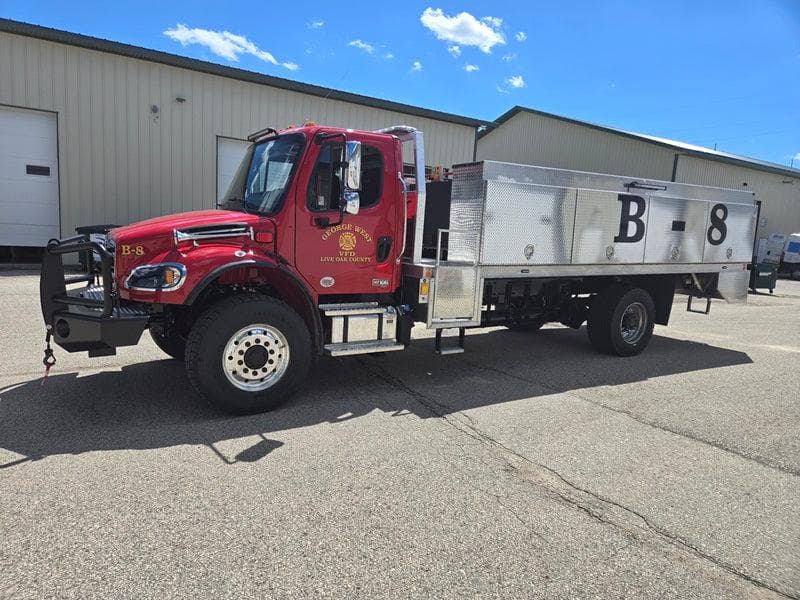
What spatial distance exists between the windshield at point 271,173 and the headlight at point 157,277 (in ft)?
3.50

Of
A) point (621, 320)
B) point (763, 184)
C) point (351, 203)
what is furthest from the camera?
point (763, 184)

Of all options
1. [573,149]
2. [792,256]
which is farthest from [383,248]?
[792,256]

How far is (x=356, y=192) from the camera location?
17.6 feet

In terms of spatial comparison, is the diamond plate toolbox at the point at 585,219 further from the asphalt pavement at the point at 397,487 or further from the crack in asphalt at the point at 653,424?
the asphalt pavement at the point at 397,487

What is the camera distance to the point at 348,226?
5508 millimetres

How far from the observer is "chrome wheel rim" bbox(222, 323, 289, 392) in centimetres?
483

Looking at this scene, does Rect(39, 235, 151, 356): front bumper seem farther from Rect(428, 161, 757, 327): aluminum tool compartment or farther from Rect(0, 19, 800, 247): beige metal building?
Rect(0, 19, 800, 247): beige metal building

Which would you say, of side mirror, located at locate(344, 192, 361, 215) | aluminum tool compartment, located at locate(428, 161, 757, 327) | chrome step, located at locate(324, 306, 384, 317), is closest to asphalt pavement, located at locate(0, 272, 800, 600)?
Result: chrome step, located at locate(324, 306, 384, 317)

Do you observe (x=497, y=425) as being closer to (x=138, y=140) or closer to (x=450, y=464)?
(x=450, y=464)

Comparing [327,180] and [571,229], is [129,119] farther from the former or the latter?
[571,229]

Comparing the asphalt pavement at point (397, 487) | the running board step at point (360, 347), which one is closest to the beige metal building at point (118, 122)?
the asphalt pavement at point (397, 487)

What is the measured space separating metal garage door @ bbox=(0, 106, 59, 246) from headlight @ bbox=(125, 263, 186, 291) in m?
12.1

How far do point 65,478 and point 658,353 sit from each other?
306 inches

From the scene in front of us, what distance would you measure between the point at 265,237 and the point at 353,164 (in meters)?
1.05
